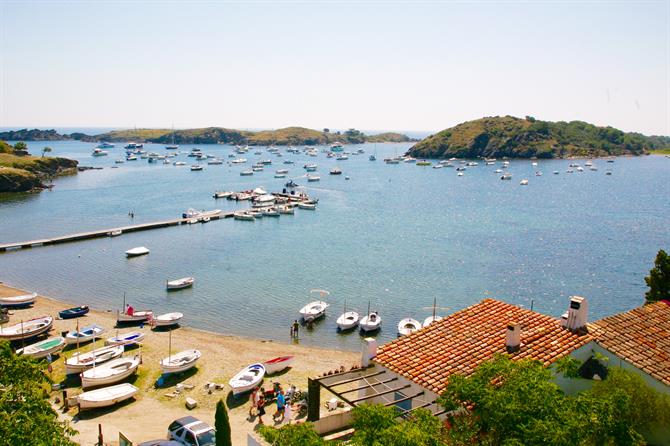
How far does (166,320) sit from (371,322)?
1632 cm

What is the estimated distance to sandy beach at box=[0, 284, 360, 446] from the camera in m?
25.4

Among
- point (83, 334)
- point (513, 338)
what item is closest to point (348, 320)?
point (83, 334)

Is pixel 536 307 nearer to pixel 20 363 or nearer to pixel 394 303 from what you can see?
pixel 394 303

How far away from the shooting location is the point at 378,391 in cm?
1925

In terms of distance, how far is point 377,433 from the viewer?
11555mm

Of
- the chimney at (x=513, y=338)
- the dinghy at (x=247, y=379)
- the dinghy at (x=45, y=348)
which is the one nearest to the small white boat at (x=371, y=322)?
the dinghy at (x=247, y=379)

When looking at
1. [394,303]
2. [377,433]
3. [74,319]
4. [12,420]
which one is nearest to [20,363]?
[12,420]

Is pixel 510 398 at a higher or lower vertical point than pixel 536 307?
higher

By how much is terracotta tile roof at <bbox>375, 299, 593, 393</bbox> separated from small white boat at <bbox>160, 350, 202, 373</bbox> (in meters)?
16.1

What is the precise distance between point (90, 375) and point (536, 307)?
3793cm

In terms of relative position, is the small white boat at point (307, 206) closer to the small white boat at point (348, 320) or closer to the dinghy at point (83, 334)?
the small white boat at point (348, 320)

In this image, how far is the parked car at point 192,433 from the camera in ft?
70.1

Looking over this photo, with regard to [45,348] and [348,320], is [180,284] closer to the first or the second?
[45,348]

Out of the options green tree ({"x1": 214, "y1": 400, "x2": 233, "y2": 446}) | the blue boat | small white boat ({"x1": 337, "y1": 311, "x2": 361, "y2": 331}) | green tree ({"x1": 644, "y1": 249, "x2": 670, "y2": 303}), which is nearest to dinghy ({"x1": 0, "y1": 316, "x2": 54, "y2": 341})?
the blue boat
